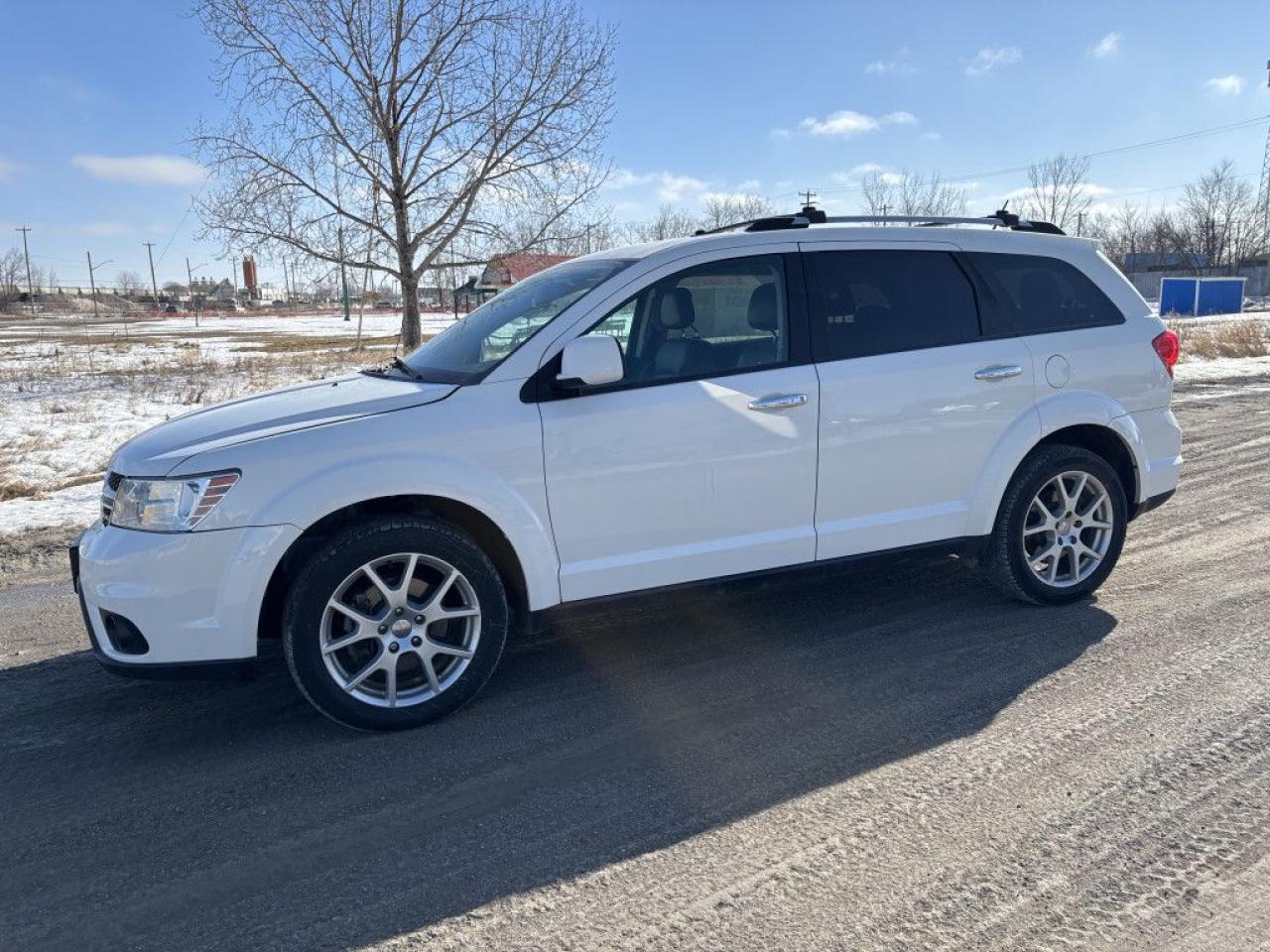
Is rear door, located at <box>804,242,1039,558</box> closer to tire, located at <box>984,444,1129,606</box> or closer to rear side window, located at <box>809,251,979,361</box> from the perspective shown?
rear side window, located at <box>809,251,979,361</box>

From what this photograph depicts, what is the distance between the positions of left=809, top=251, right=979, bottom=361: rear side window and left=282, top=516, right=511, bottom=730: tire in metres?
1.95

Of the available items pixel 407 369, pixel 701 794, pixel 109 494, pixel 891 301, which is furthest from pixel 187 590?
pixel 891 301

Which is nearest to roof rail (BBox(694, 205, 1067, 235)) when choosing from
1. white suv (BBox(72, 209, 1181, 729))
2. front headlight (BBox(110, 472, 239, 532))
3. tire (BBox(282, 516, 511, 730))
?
white suv (BBox(72, 209, 1181, 729))

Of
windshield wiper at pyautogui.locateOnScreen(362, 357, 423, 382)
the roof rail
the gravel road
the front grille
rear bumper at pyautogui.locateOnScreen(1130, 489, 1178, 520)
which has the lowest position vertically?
the gravel road

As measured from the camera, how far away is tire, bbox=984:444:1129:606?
4598mm

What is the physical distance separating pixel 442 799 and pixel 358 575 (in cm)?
93

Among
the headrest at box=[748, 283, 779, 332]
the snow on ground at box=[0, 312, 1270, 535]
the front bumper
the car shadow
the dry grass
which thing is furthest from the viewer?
the dry grass

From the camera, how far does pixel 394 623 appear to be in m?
3.60

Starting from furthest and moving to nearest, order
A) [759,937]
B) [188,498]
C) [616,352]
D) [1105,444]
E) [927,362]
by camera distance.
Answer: [1105,444] < [927,362] < [616,352] < [188,498] < [759,937]

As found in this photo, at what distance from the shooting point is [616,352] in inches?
145

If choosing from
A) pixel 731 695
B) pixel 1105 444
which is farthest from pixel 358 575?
pixel 1105 444

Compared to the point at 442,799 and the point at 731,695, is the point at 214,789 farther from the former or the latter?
the point at 731,695

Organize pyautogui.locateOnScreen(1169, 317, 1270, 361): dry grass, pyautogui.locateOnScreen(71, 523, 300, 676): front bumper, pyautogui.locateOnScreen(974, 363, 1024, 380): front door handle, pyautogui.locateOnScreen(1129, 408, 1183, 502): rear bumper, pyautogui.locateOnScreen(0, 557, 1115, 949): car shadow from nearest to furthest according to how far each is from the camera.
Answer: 1. pyautogui.locateOnScreen(0, 557, 1115, 949): car shadow
2. pyautogui.locateOnScreen(71, 523, 300, 676): front bumper
3. pyautogui.locateOnScreen(974, 363, 1024, 380): front door handle
4. pyautogui.locateOnScreen(1129, 408, 1183, 502): rear bumper
5. pyautogui.locateOnScreen(1169, 317, 1270, 361): dry grass

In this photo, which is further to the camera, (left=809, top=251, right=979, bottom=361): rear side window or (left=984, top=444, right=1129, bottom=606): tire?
(left=984, top=444, right=1129, bottom=606): tire
